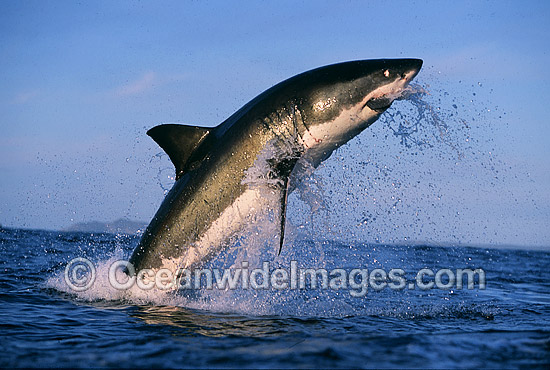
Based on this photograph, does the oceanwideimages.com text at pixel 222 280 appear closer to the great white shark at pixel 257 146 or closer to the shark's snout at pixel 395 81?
the great white shark at pixel 257 146

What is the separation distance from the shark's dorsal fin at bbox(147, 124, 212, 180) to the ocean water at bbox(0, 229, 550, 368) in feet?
5.88

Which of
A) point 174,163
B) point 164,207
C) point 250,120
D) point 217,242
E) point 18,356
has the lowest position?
point 18,356

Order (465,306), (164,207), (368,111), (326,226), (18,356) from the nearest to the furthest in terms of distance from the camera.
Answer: (18,356) → (368,111) → (164,207) → (326,226) → (465,306)

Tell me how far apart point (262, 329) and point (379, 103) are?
118 inches

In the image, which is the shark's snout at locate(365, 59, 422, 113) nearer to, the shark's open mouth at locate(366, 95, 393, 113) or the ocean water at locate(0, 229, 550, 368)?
the shark's open mouth at locate(366, 95, 393, 113)

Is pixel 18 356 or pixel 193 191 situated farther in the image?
pixel 193 191

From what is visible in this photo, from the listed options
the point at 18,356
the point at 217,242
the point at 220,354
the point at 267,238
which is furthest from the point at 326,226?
the point at 18,356

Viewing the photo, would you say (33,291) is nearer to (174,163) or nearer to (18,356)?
(174,163)

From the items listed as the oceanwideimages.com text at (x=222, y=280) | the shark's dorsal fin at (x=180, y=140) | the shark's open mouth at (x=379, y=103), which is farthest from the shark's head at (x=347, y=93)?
the oceanwideimages.com text at (x=222, y=280)

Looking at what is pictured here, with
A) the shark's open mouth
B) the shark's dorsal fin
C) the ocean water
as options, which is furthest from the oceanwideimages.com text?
the shark's open mouth

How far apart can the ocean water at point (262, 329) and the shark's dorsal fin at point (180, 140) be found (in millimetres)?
1792

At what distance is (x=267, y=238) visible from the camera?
7.50 metres

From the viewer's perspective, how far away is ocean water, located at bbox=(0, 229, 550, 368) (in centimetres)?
431

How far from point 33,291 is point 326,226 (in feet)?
16.0
